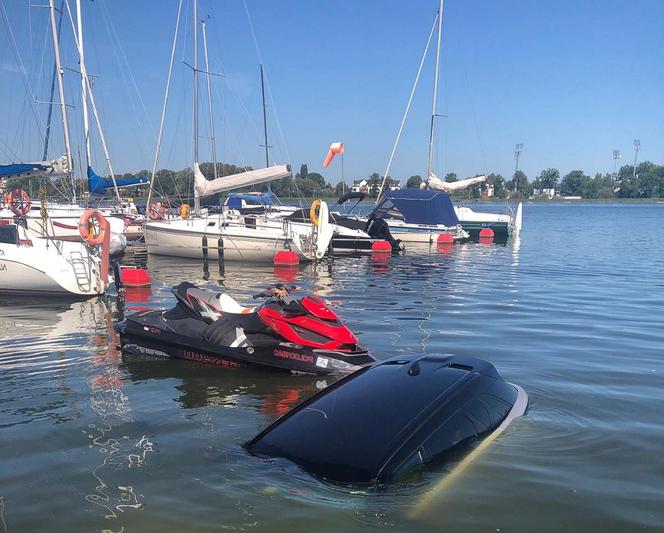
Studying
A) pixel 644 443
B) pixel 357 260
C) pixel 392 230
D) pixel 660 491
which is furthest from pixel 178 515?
pixel 392 230

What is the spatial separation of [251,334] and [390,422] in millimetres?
3821

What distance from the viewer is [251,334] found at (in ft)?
24.3

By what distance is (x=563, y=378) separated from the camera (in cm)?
711

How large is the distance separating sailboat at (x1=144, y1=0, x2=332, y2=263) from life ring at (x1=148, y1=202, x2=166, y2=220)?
6974mm

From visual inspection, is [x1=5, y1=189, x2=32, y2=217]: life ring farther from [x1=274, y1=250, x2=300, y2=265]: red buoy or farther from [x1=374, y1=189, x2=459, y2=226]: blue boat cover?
[x1=374, y1=189, x2=459, y2=226]: blue boat cover

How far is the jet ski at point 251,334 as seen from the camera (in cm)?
704

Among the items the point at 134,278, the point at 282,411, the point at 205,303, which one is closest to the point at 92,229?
→ the point at 134,278

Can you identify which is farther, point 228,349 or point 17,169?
point 17,169

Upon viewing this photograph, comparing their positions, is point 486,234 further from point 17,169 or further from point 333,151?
point 17,169

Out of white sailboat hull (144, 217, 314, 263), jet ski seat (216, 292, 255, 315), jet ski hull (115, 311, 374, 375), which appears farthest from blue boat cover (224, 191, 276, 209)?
jet ski seat (216, 292, 255, 315)

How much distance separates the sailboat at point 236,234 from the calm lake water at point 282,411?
8719 mm

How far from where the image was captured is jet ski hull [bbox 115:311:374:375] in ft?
23.0

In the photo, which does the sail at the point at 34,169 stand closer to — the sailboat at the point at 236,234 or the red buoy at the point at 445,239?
the sailboat at the point at 236,234

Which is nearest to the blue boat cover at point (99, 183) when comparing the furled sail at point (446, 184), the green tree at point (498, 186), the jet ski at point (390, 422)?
the furled sail at point (446, 184)
